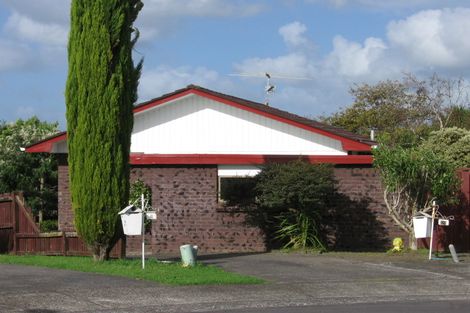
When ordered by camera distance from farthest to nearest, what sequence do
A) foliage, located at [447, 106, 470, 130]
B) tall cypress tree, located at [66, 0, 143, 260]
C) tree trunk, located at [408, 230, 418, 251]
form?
1. foliage, located at [447, 106, 470, 130]
2. tree trunk, located at [408, 230, 418, 251]
3. tall cypress tree, located at [66, 0, 143, 260]

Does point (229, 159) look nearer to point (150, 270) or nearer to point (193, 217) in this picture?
point (193, 217)

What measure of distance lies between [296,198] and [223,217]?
232 centimetres

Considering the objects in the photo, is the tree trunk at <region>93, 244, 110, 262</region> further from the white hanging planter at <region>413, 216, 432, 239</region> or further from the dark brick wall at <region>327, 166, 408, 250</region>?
the white hanging planter at <region>413, 216, 432, 239</region>

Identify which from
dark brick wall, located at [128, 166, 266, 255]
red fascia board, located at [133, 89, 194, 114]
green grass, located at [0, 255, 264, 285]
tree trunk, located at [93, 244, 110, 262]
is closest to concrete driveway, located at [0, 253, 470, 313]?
green grass, located at [0, 255, 264, 285]

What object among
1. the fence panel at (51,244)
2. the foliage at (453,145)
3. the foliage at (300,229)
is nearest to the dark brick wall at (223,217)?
the foliage at (300,229)

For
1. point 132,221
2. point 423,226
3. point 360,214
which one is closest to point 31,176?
point 360,214

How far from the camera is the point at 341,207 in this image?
21703 mm

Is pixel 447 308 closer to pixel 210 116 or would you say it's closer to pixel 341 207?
pixel 341 207

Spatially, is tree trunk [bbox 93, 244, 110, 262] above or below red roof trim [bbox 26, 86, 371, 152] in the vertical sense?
below

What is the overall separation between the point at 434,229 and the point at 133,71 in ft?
27.1

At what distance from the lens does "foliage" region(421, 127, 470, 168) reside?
27828mm

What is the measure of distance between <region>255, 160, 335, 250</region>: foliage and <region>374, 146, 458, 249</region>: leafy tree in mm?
1487

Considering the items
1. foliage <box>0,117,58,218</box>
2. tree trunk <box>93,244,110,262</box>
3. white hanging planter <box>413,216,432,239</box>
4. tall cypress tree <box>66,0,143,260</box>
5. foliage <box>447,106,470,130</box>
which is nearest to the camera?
tall cypress tree <box>66,0,143,260</box>

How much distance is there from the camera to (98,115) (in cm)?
1683
